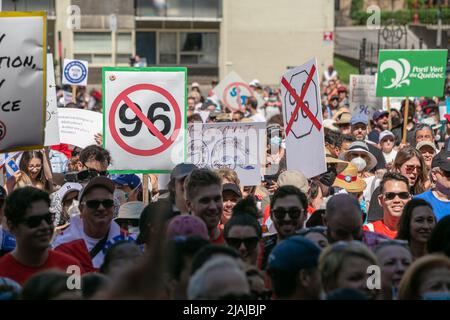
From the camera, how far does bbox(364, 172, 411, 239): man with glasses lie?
7.21 m

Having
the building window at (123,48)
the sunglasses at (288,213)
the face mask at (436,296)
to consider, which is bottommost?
the building window at (123,48)

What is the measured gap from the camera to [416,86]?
48.6ft

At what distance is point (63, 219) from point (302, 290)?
156 inches

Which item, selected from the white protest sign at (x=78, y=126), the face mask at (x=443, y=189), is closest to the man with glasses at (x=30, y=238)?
the face mask at (x=443, y=189)

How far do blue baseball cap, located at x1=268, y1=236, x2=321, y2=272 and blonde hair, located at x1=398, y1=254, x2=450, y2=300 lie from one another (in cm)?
40

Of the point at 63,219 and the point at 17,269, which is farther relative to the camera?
the point at 63,219

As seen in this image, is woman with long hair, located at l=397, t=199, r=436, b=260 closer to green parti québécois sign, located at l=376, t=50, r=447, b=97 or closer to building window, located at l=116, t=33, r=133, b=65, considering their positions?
green parti québécois sign, located at l=376, t=50, r=447, b=97

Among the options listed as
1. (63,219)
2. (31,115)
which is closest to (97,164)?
(63,219)

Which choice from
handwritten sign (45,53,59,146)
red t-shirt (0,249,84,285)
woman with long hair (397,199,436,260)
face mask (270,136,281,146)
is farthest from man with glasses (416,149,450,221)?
handwritten sign (45,53,59,146)

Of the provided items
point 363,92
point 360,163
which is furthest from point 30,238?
point 363,92

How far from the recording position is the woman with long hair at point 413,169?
352 inches

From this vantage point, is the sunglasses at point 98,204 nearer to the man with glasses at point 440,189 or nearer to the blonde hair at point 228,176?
the blonde hair at point 228,176

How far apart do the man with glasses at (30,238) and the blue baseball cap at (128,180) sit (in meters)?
3.19
